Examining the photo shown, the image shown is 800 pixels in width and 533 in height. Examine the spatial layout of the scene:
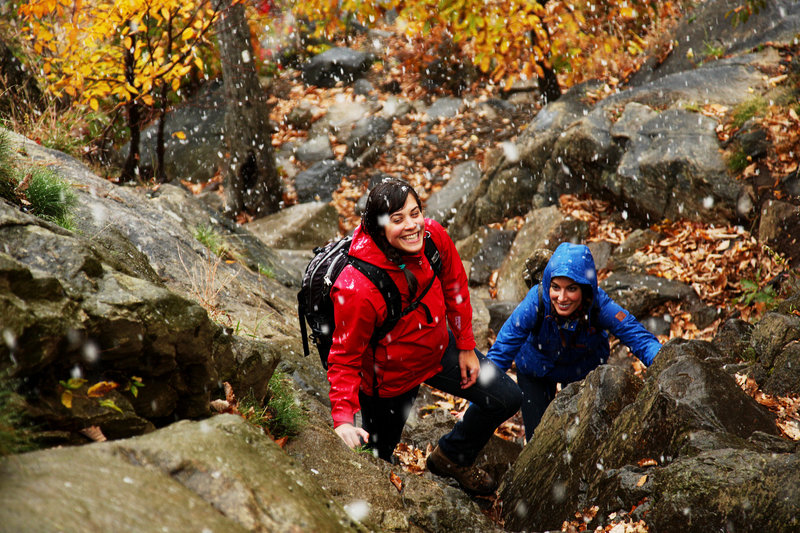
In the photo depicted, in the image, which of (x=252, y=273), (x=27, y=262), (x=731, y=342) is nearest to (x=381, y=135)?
(x=252, y=273)

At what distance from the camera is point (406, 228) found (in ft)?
11.5

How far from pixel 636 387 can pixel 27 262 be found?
381 centimetres

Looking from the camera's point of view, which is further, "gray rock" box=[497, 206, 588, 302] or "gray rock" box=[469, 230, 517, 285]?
"gray rock" box=[469, 230, 517, 285]

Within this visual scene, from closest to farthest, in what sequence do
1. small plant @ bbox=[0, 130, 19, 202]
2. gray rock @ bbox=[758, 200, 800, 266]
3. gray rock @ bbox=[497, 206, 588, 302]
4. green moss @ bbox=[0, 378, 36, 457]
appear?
green moss @ bbox=[0, 378, 36, 457] < small plant @ bbox=[0, 130, 19, 202] < gray rock @ bbox=[758, 200, 800, 266] < gray rock @ bbox=[497, 206, 588, 302]

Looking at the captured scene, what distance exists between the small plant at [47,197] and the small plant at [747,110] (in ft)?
26.8

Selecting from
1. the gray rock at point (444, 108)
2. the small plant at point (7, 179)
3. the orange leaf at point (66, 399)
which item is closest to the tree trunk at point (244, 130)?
the gray rock at point (444, 108)

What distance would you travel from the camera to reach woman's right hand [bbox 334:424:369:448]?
3.31 m

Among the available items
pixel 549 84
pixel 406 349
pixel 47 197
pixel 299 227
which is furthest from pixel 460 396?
pixel 549 84

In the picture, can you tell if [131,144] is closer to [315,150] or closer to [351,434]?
[315,150]

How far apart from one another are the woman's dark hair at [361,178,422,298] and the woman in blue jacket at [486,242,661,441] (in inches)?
60.5

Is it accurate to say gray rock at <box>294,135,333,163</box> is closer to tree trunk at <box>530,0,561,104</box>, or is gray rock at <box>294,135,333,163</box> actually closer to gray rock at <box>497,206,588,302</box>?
tree trunk at <box>530,0,561,104</box>

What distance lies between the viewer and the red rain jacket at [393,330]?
11.4 feet

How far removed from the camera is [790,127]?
736 centimetres

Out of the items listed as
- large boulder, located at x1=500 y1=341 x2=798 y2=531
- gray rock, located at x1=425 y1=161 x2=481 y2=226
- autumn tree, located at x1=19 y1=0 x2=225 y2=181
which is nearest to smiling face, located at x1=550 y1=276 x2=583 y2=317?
large boulder, located at x1=500 y1=341 x2=798 y2=531
